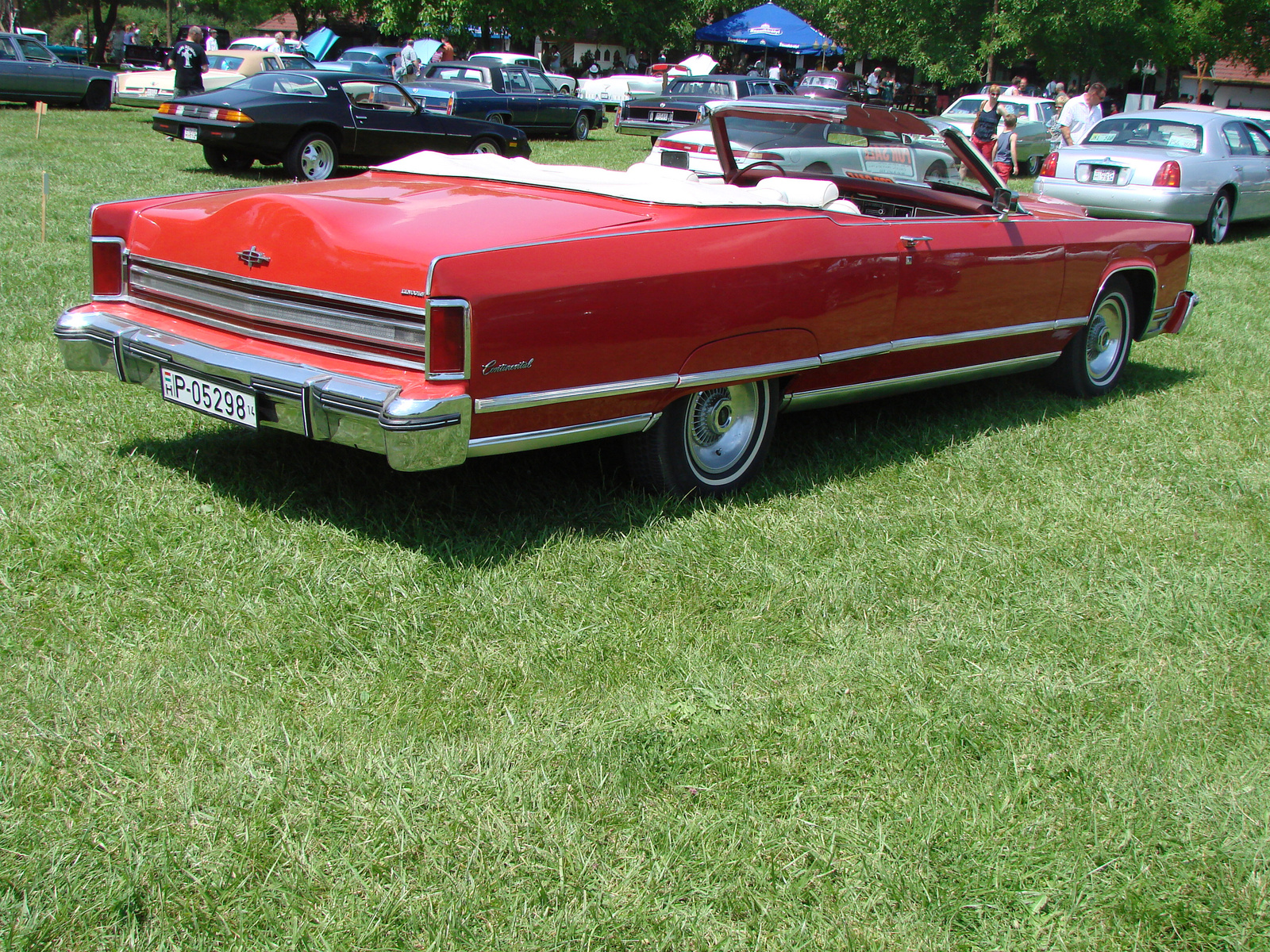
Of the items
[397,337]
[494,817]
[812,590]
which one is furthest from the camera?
[812,590]

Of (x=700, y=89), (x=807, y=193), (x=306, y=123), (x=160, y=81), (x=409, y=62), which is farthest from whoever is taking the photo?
(x=409, y=62)

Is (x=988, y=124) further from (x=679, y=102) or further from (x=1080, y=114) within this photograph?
(x=679, y=102)

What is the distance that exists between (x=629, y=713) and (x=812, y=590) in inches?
34.7

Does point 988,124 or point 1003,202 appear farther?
point 988,124

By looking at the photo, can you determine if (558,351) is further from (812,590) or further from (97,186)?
(97,186)

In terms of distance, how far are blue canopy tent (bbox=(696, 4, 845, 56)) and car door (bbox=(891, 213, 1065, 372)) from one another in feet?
112

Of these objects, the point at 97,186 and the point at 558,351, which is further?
the point at 97,186

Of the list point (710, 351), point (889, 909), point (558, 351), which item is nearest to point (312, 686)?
point (558, 351)

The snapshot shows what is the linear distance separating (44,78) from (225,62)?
11.3 feet

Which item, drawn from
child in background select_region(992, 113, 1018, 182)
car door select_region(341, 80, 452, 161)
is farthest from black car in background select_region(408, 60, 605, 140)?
child in background select_region(992, 113, 1018, 182)

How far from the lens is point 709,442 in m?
3.90

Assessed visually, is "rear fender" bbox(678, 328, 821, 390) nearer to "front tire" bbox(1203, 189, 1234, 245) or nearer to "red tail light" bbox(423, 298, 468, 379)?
"red tail light" bbox(423, 298, 468, 379)

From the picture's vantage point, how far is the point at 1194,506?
4230 mm

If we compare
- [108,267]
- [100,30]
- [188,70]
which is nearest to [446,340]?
[108,267]
